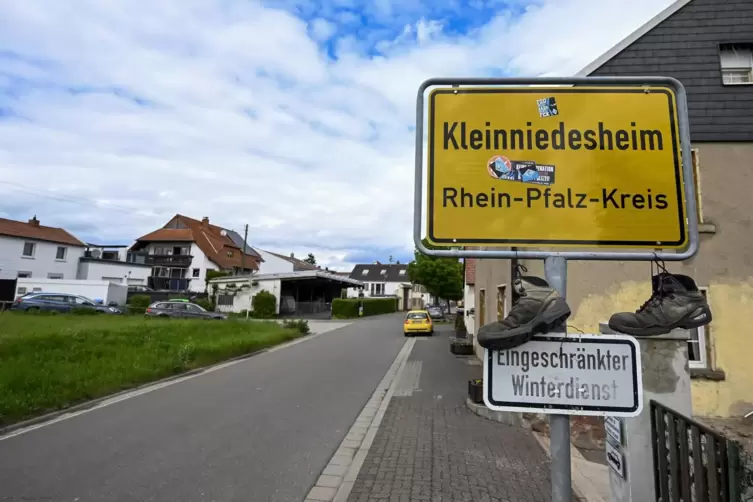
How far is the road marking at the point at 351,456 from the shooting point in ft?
14.7

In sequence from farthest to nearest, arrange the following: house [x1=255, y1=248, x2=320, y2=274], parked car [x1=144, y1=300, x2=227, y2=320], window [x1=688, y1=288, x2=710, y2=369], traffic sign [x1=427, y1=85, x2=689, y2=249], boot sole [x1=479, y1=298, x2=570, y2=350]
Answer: house [x1=255, y1=248, x2=320, y2=274]
parked car [x1=144, y1=300, x2=227, y2=320]
window [x1=688, y1=288, x2=710, y2=369]
traffic sign [x1=427, y1=85, x2=689, y2=249]
boot sole [x1=479, y1=298, x2=570, y2=350]

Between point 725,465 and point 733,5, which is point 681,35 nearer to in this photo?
point 733,5

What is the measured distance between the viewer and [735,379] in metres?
7.68

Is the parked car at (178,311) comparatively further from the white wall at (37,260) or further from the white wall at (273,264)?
the white wall at (273,264)

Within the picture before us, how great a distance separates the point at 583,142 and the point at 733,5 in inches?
418

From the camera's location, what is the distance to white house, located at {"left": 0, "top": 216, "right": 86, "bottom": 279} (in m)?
37.0

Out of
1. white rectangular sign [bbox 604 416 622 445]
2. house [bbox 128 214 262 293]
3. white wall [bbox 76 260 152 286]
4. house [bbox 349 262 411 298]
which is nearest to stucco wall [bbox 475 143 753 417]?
white rectangular sign [bbox 604 416 622 445]

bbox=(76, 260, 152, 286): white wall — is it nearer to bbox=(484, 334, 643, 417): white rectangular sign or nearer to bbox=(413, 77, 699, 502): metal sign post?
bbox=(413, 77, 699, 502): metal sign post

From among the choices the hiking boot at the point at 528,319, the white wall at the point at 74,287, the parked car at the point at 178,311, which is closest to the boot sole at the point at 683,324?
the hiking boot at the point at 528,319

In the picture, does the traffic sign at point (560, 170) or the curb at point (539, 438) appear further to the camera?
the curb at point (539, 438)

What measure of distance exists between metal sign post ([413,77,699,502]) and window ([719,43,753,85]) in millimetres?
9464

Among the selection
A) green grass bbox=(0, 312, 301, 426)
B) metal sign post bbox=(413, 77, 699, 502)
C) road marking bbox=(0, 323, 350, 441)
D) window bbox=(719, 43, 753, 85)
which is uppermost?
window bbox=(719, 43, 753, 85)

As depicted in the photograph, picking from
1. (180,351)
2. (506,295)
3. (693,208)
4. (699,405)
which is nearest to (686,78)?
(506,295)

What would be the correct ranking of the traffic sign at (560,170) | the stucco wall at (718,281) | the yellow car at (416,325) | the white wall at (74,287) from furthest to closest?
the white wall at (74,287) → the yellow car at (416,325) → the stucco wall at (718,281) → the traffic sign at (560,170)
